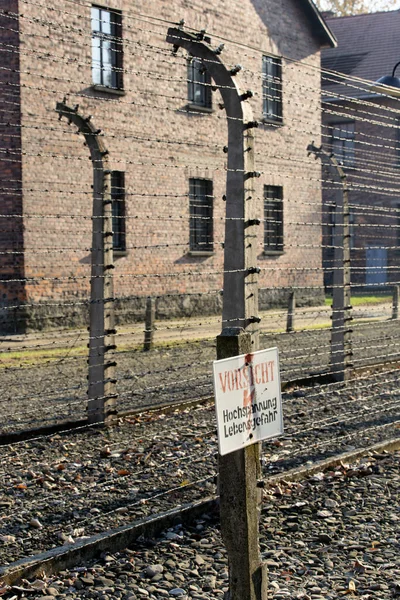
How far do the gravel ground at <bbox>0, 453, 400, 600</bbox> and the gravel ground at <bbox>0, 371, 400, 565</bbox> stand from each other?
49cm

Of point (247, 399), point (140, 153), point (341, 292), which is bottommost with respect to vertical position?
point (247, 399)

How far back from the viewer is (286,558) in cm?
500

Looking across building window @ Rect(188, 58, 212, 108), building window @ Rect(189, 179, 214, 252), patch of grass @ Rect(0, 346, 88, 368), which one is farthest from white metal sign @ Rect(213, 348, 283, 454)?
building window @ Rect(188, 58, 212, 108)

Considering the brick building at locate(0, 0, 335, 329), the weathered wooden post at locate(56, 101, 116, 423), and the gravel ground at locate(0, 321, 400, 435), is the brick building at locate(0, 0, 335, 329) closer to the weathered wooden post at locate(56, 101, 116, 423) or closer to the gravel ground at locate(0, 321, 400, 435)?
the gravel ground at locate(0, 321, 400, 435)

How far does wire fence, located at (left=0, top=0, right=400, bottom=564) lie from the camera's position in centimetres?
680

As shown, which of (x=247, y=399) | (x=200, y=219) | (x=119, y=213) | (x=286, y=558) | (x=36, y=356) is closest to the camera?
(x=247, y=399)

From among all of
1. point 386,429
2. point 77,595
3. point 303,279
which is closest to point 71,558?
point 77,595

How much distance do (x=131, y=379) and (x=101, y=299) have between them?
3.45 m

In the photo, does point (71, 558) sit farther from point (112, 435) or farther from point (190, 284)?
point (190, 284)

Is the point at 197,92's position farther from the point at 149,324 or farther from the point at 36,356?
the point at 36,356

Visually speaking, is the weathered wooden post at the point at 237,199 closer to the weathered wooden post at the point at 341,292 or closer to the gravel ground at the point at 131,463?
the gravel ground at the point at 131,463

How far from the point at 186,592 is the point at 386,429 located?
449 centimetres

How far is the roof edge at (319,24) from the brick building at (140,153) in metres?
0.04


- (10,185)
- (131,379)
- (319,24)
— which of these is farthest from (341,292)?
(319,24)
